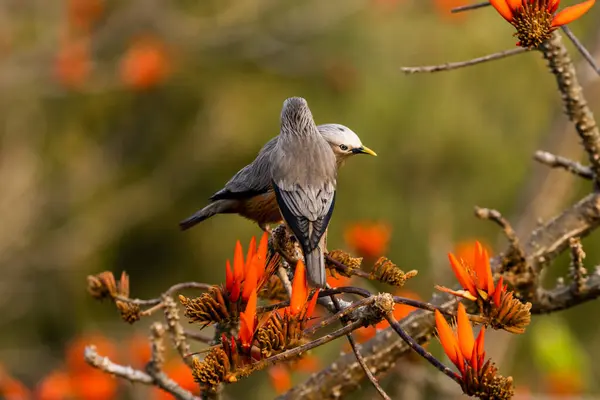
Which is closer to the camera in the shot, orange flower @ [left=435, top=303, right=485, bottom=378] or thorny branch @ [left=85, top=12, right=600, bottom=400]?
orange flower @ [left=435, top=303, right=485, bottom=378]

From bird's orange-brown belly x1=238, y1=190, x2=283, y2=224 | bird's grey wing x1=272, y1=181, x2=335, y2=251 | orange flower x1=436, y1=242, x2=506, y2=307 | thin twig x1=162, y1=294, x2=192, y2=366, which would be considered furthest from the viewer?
thin twig x1=162, y1=294, x2=192, y2=366

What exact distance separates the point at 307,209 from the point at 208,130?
24.6 ft

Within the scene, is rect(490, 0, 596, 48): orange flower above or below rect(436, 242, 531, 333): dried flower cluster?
above

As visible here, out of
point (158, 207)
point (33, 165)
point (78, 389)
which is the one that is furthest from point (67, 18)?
point (78, 389)

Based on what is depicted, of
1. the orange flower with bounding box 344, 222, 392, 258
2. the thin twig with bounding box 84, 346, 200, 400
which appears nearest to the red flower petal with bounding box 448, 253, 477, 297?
the thin twig with bounding box 84, 346, 200, 400

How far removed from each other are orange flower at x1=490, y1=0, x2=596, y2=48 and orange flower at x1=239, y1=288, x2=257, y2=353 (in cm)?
74

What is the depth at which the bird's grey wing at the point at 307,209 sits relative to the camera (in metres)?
1.70

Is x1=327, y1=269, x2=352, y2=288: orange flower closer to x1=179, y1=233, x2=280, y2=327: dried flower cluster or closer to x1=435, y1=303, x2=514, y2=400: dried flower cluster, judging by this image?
x1=179, y1=233, x2=280, y2=327: dried flower cluster

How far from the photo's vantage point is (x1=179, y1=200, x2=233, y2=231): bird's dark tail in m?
2.05

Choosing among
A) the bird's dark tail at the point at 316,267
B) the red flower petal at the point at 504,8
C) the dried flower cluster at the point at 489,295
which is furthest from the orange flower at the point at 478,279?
the red flower petal at the point at 504,8

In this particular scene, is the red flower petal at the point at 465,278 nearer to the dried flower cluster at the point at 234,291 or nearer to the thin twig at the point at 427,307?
the thin twig at the point at 427,307

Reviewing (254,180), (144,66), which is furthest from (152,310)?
(144,66)

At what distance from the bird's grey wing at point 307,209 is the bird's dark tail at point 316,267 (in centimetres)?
1

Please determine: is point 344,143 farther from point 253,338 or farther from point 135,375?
point 135,375
